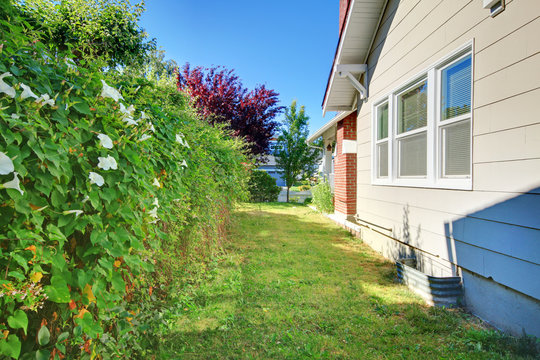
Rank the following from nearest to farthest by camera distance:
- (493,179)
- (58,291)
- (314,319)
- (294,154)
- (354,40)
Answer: (58,291) → (493,179) → (314,319) → (354,40) → (294,154)

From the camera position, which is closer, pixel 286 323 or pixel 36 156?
pixel 36 156

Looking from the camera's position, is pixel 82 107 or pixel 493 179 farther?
pixel 493 179

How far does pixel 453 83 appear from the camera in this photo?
3408 millimetres

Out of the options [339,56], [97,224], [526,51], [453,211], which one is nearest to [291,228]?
[339,56]

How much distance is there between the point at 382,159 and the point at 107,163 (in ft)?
15.9

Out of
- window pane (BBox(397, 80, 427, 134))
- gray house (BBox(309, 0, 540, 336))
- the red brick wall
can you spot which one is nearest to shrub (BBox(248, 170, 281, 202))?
the red brick wall

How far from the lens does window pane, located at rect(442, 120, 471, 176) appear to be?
125 inches

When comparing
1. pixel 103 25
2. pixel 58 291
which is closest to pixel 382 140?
pixel 58 291

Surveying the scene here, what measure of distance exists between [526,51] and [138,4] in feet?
29.7

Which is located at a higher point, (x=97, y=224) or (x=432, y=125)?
(x=432, y=125)

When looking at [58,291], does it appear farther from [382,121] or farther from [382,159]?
[382,121]

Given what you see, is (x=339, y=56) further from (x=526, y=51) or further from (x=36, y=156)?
(x=36, y=156)

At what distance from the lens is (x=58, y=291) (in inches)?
44.9

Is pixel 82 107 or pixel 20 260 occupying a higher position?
pixel 82 107
